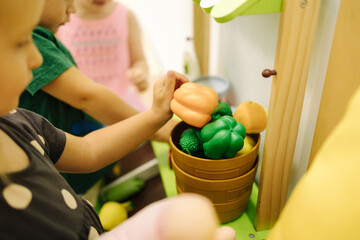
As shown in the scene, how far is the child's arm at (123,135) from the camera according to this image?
560 millimetres

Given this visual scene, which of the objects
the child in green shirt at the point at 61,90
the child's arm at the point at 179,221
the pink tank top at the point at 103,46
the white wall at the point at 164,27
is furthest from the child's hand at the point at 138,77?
the child's arm at the point at 179,221

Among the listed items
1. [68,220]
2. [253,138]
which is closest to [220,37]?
[253,138]

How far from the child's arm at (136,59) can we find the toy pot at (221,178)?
71cm

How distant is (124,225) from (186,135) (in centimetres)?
26

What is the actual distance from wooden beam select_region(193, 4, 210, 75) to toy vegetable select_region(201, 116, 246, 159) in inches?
29.3

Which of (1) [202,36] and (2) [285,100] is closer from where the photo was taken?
(2) [285,100]

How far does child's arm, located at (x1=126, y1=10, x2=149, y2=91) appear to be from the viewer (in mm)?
1245

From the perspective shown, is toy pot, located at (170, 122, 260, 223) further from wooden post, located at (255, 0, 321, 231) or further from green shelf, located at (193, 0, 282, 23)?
green shelf, located at (193, 0, 282, 23)

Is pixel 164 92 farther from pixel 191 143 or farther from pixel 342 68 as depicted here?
pixel 342 68

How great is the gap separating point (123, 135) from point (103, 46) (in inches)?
33.8

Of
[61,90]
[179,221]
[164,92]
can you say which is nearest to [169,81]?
[164,92]

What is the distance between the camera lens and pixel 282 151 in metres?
0.50

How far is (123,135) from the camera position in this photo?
1.94 feet

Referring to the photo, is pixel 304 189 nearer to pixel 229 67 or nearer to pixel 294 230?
pixel 294 230
